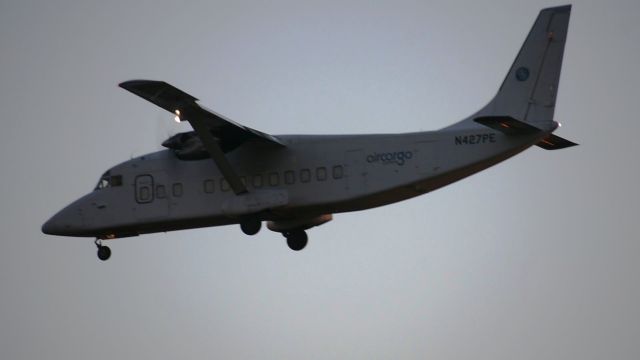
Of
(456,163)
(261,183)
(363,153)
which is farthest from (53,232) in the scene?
(456,163)

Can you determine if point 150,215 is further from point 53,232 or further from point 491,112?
point 491,112

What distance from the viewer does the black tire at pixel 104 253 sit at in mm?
43531

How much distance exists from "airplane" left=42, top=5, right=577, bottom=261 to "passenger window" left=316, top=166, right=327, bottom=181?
4cm

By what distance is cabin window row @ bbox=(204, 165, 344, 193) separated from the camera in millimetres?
38406

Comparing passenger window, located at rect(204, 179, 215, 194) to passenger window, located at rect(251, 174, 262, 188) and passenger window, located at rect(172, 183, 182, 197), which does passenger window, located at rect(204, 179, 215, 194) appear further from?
passenger window, located at rect(251, 174, 262, 188)

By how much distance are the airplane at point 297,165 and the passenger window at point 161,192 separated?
0.10 feet

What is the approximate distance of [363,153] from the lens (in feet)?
126

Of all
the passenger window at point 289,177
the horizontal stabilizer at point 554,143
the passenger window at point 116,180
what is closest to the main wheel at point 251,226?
the passenger window at point 289,177

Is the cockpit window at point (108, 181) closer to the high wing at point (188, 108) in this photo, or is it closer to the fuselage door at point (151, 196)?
the fuselage door at point (151, 196)

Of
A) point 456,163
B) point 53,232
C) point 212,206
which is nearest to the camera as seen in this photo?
point 456,163

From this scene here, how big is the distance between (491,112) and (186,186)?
9.80 meters

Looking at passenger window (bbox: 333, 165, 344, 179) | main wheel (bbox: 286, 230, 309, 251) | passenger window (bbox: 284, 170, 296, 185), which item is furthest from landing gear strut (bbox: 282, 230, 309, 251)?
passenger window (bbox: 333, 165, 344, 179)

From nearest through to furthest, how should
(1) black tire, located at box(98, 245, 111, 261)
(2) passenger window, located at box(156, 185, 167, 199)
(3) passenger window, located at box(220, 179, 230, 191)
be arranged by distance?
1. (3) passenger window, located at box(220, 179, 230, 191)
2. (2) passenger window, located at box(156, 185, 167, 199)
3. (1) black tire, located at box(98, 245, 111, 261)

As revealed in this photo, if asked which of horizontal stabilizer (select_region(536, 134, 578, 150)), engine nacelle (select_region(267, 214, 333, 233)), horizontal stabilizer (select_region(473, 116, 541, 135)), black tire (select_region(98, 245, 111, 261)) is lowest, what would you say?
black tire (select_region(98, 245, 111, 261))
